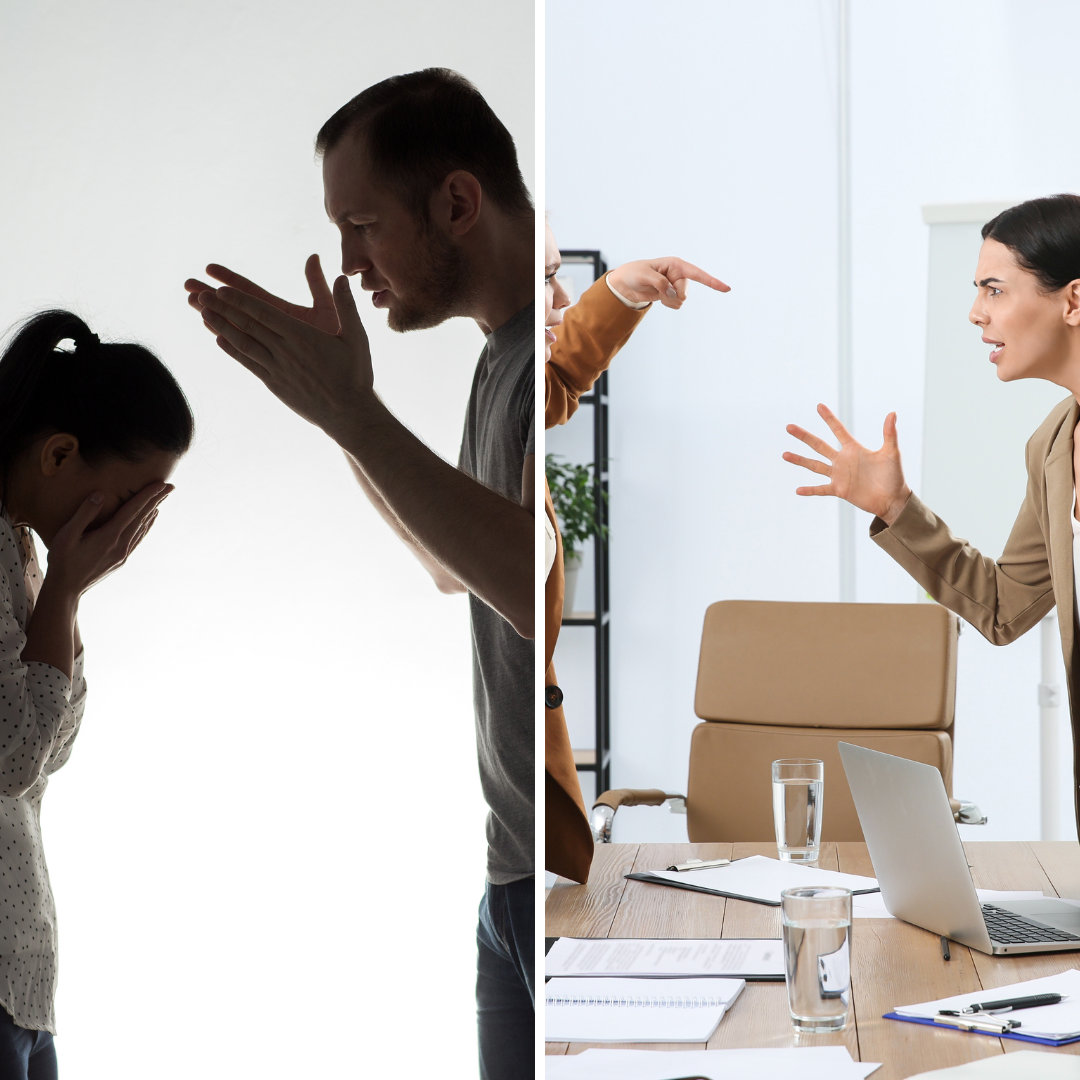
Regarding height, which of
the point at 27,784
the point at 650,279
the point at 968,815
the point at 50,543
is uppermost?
the point at 650,279

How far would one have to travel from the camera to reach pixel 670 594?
10.6 ft

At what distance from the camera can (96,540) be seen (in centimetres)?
57

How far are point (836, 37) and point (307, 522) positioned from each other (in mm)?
2978

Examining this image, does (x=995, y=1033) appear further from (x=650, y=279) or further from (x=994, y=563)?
(x=994, y=563)

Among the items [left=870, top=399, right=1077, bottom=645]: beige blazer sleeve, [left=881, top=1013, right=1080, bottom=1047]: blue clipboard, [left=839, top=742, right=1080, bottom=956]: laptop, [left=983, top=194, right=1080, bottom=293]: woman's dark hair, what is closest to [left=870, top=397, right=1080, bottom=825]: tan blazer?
[left=870, top=399, right=1077, bottom=645]: beige blazer sleeve

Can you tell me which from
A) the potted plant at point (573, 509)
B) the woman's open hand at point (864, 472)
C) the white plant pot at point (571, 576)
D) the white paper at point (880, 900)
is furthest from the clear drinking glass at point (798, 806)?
the potted plant at point (573, 509)

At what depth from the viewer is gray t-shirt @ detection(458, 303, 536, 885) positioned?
1.86 feet

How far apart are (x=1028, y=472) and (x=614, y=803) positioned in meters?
0.93

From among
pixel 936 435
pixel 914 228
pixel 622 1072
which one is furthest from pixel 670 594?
pixel 622 1072

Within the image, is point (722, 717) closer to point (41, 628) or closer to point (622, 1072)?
point (622, 1072)

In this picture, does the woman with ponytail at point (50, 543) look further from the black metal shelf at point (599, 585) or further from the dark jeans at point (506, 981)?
the black metal shelf at point (599, 585)

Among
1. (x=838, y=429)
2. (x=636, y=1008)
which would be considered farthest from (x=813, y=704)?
(x=636, y=1008)

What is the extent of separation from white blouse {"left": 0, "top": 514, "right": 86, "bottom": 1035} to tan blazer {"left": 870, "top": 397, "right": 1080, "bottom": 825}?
1509mm

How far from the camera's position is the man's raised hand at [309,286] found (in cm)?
57
